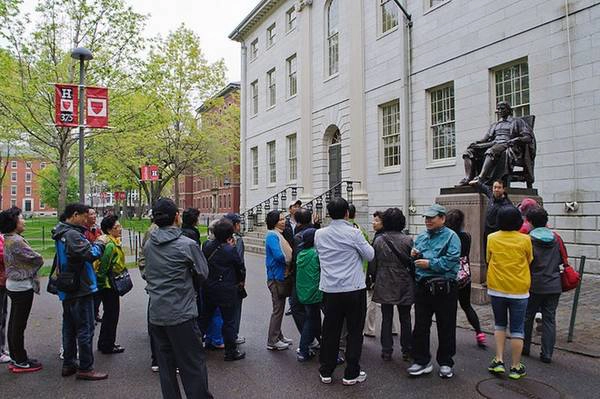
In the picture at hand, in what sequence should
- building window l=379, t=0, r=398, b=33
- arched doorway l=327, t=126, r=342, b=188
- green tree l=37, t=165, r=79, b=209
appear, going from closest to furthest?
building window l=379, t=0, r=398, b=33 < arched doorway l=327, t=126, r=342, b=188 < green tree l=37, t=165, r=79, b=209

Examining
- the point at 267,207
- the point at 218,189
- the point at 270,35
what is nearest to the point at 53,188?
the point at 218,189

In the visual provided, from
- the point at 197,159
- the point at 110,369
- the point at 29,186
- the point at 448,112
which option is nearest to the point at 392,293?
the point at 110,369

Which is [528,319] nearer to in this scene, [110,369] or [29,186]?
[110,369]

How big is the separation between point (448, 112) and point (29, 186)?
110702 millimetres

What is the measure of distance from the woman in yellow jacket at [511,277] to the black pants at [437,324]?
1.63 ft

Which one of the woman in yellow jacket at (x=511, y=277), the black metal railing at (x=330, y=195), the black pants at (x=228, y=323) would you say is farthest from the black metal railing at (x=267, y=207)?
the woman in yellow jacket at (x=511, y=277)

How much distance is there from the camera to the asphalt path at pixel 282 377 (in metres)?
4.65

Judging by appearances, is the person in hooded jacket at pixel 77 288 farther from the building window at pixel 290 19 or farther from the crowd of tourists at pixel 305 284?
the building window at pixel 290 19

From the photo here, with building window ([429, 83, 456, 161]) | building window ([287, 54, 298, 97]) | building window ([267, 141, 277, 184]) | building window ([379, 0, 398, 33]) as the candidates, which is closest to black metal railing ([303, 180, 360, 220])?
building window ([429, 83, 456, 161])

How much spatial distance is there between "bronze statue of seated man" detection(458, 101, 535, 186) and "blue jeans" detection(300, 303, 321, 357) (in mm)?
→ 5037

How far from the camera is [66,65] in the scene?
17938mm

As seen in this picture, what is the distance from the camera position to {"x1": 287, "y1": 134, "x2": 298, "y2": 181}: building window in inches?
966

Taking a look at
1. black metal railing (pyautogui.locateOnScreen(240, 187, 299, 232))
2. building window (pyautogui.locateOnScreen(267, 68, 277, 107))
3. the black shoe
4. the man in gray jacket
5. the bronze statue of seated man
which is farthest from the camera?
building window (pyautogui.locateOnScreen(267, 68, 277, 107))

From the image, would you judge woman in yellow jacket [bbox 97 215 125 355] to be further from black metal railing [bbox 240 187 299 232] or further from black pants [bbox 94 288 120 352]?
black metal railing [bbox 240 187 299 232]
